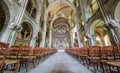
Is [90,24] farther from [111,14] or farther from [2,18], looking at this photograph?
[2,18]

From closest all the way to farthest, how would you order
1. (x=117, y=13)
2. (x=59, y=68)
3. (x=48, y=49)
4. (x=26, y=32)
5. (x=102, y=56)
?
(x=59, y=68) < (x=102, y=56) < (x=117, y=13) < (x=48, y=49) < (x=26, y=32)

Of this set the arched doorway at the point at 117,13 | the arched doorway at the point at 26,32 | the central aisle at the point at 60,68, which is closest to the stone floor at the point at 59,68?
the central aisle at the point at 60,68

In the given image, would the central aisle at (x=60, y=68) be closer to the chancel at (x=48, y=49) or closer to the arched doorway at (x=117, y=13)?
the chancel at (x=48, y=49)

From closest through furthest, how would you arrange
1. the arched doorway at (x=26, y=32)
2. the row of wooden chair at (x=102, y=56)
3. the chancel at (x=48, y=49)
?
the row of wooden chair at (x=102, y=56) < the chancel at (x=48, y=49) < the arched doorway at (x=26, y=32)

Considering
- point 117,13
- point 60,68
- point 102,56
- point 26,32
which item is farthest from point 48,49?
point 117,13

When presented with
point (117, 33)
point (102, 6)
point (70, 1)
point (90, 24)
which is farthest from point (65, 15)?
point (117, 33)

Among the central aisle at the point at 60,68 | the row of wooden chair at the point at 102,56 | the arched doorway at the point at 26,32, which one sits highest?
the arched doorway at the point at 26,32

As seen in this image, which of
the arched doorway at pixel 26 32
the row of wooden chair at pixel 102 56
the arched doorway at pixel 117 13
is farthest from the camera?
the arched doorway at pixel 26 32

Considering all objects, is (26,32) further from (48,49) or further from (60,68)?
(60,68)

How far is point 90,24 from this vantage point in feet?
36.8

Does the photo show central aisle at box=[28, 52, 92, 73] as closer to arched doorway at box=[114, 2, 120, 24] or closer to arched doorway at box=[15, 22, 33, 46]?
arched doorway at box=[114, 2, 120, 24]

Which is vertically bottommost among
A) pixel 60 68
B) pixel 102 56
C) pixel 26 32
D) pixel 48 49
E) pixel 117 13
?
pixel 60 68

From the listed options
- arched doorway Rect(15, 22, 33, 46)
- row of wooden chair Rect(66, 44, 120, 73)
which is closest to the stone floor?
row of wooden chair Rect(66, 44, 120, 73)

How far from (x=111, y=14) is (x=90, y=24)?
14.8 feet
